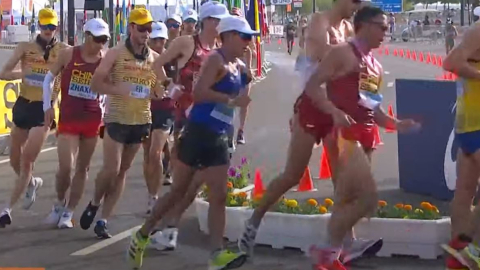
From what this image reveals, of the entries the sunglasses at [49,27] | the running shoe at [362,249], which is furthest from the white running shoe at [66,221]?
the running shoe at [362,249]

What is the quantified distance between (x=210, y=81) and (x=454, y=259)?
6.80 feet

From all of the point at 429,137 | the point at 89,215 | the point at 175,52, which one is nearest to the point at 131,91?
the point at 175,52

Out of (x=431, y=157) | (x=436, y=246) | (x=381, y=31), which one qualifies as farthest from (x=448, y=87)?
(x=381, y=31)

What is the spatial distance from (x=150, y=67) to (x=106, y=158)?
0.87m

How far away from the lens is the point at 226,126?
7195mm

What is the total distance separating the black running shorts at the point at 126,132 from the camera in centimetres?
852

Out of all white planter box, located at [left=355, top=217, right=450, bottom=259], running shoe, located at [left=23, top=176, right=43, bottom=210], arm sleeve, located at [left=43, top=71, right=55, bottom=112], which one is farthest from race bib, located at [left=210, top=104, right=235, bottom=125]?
running shoe, located at [left=23, top=176, right=43, bottom=210]

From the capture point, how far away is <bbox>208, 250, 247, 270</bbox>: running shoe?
6902mm

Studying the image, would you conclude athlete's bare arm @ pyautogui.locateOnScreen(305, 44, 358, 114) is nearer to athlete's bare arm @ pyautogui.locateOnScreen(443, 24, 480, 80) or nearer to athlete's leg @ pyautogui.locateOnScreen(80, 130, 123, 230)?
athlete's bare arm @ pyautogui.locateOnScreen(443, 24, 480, 80)

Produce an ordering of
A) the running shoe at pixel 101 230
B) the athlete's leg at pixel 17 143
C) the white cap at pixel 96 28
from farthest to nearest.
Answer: the athlete's leg at pixel 17 143 → the white cap at pixel 96 28 → the running shoe at pixel 101 230

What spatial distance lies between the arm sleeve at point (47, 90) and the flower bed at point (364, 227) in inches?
75.6

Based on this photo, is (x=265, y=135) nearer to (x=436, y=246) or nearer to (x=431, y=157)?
(x=431, y=157)

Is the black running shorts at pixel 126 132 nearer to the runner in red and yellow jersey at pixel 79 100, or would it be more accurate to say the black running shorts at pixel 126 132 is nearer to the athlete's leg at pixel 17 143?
the runner in red and yellow jersey at pixel 79 100

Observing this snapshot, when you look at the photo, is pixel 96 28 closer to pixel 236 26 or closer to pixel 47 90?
pixel 47 90
